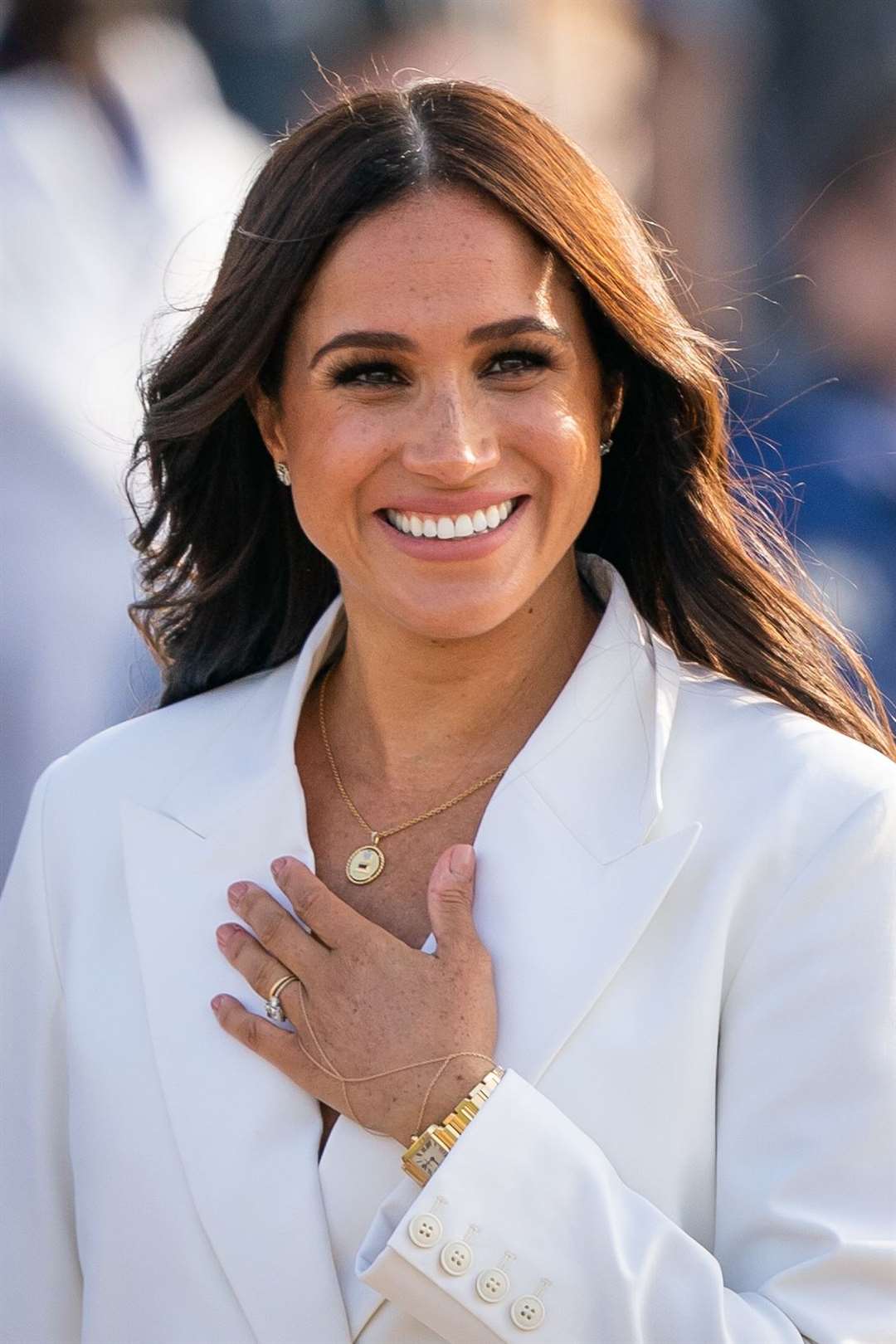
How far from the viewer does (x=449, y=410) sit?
204cm

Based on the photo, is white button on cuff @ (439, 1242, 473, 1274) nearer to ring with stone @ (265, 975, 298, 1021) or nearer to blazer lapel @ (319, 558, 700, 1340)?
blazer lapel @ (319, 558, 700, 1340)

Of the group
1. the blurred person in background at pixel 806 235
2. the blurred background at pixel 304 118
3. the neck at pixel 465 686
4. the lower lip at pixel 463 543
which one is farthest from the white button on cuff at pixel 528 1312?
the blurred person in background at pixel 806 235

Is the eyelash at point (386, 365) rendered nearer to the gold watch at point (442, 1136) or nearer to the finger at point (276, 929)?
the finger at point (276, 929)

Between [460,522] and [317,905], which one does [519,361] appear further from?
[317,905]

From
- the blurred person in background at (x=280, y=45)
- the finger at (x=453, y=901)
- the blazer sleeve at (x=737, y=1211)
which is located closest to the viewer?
the blazer sleeve at (x=737, y=1211)

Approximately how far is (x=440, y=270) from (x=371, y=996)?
0.86 metres

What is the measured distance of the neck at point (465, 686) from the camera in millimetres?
2275

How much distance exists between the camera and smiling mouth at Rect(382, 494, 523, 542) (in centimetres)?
209

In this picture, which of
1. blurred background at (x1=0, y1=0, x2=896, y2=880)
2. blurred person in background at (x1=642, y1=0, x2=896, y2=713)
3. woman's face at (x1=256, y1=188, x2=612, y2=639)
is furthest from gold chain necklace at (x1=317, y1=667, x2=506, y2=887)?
blurred person in background at (x1=642, y1=0, x2=896, y2=713)

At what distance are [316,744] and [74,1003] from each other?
511 millimetres

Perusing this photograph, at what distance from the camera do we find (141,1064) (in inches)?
82.3

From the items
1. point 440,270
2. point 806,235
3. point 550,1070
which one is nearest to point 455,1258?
point 550,1070

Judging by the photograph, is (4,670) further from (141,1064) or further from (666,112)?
(666,112)

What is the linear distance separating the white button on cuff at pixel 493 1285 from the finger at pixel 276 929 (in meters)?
0.41
